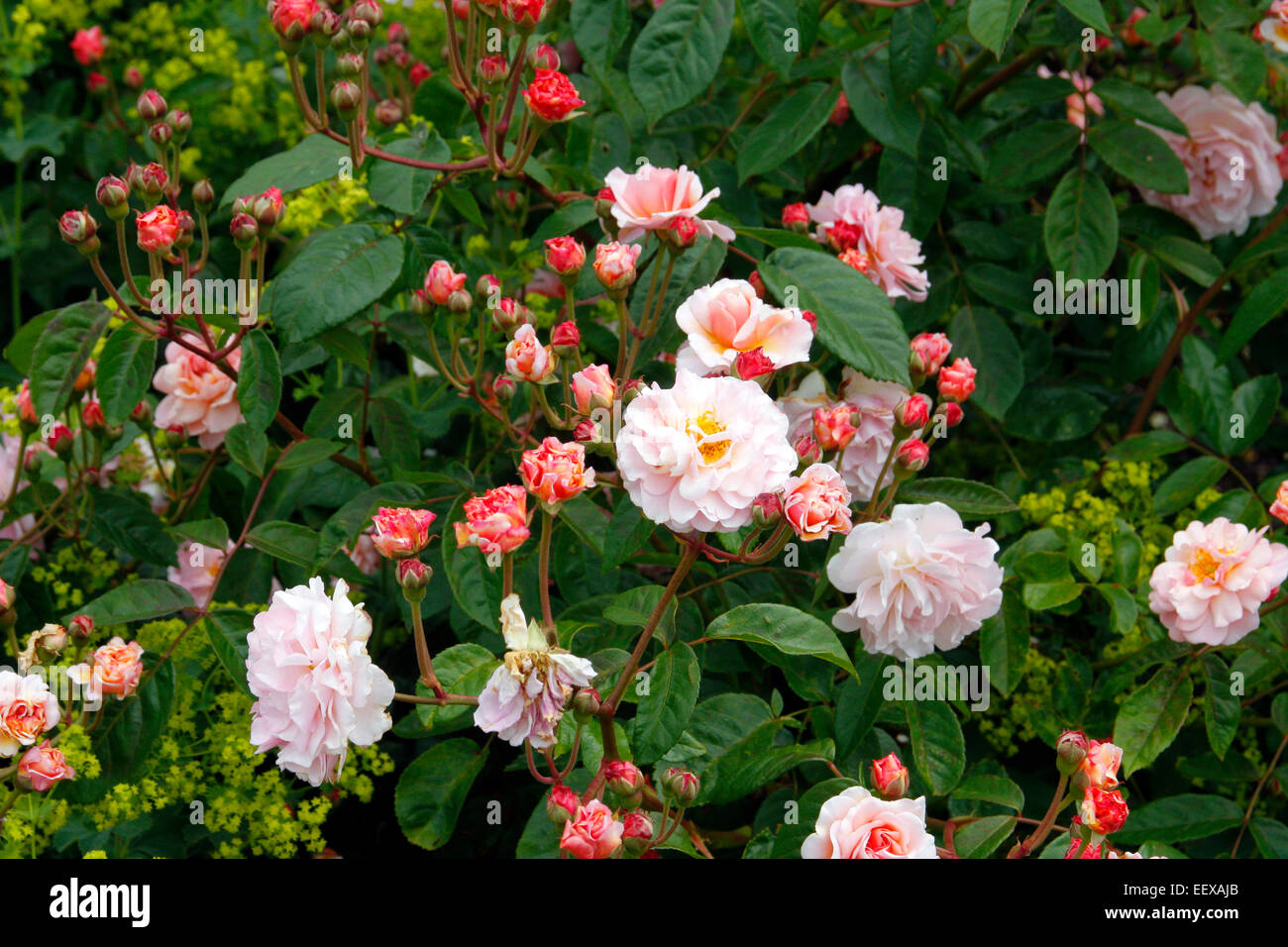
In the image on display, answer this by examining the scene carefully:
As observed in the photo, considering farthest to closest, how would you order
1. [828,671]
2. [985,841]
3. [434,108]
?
[434,108]
[828,671]
[985,841]

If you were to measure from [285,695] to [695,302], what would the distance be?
60 cm

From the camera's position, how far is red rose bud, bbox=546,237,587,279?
4.66 feet

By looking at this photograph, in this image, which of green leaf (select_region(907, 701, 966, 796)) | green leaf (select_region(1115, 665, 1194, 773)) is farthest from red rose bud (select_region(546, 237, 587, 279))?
green leaf (select_region(1115, 665, 1194, 773))

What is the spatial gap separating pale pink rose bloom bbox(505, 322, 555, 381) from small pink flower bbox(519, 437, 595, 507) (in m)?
0.19

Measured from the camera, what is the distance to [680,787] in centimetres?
119

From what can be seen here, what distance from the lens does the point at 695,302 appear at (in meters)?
1.34

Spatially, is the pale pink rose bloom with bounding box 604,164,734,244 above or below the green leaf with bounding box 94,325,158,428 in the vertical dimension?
above

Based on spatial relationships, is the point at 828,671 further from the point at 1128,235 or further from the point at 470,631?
the point at 1128,235

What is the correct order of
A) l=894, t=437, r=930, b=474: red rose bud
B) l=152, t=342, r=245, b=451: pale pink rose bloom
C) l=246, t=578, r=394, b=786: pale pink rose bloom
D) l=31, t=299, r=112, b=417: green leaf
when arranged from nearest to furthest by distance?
l=246, t=578, r=394, b=786: pale pink rose bloom < l=894, t=437, r=930, b=474: red rose bud < l=31, t=299, r=112, b=417: green leaf < l=152, t=342, r=245, b=451: pale pink rose bloom

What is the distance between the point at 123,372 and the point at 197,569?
491mm

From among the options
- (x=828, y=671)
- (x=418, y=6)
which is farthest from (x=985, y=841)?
(x=418, y=6)

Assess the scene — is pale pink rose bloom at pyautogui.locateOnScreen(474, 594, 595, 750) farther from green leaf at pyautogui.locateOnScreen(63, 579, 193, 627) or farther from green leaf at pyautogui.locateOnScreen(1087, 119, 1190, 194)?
green leaf at pyautogui.locateOnScreen(1087, 119, 1190, 194)

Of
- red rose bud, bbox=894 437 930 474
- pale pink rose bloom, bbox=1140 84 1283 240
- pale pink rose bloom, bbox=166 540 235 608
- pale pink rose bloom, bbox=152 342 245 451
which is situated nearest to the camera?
red rose bud, bbox=894 437 930 474

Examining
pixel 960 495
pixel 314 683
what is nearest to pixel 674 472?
pixel 314 683
